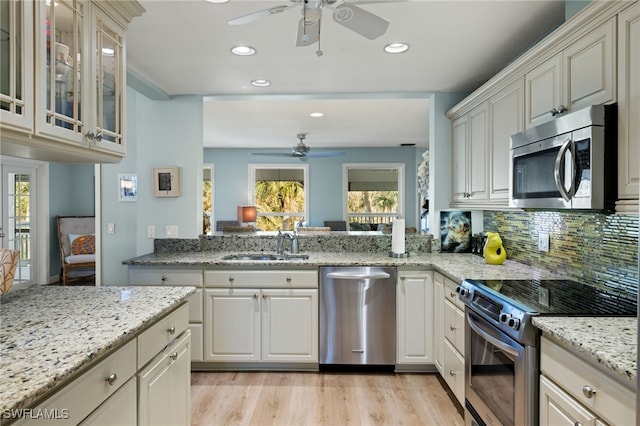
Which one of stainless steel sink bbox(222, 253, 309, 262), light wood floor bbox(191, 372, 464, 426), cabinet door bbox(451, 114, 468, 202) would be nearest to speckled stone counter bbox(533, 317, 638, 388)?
light wood floor bbox(191, 372, 464, 426)

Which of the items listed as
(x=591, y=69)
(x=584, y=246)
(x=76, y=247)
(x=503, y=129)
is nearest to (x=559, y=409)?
(x=584, y=246)

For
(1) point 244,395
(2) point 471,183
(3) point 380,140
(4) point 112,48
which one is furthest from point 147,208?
(3) point 380,140

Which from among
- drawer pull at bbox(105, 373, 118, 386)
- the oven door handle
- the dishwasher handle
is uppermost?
the dishwasher handle

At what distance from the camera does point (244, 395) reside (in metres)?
2.82

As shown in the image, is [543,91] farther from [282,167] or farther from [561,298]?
[282,167]

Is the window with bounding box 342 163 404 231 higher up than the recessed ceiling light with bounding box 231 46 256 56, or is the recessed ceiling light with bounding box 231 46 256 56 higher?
the recessed ceiling light with bounding box 231 46 256 56

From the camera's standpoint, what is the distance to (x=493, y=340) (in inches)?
73.2

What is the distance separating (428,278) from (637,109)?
74.5 inches

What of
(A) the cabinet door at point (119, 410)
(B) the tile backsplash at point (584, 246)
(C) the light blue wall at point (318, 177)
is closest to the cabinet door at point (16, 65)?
(A) the cabinet door at point (119, 410)

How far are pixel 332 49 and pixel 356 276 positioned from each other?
164 cm

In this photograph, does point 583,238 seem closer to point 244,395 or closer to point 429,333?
point 429,333

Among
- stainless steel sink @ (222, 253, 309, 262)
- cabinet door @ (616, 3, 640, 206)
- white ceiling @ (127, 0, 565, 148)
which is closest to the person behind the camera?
cabinet door @ (616, 3, 640, 206)

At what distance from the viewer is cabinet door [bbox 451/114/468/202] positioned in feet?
10.5

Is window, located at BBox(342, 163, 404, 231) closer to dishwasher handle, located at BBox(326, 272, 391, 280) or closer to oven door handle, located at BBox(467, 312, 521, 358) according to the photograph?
dishwasher handle, located at BBox(326, 272, 391, 280)
